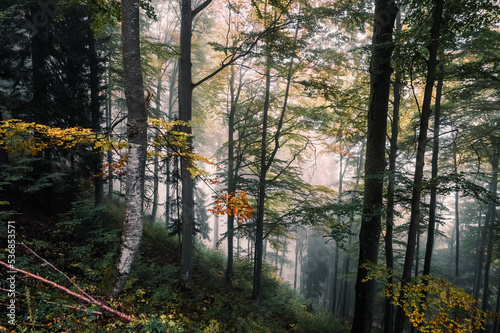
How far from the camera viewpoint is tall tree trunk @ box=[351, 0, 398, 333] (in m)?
5.45

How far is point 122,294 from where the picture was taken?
17.5 ft

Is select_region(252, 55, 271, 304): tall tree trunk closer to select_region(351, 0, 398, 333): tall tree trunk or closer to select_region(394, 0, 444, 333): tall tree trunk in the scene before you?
select_region(351, 0, 398, 333): tall tree trunk

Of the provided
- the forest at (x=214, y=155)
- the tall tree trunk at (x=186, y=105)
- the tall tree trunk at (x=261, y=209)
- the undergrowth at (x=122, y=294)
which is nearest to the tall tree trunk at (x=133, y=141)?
the forest at (x=214, y=155)

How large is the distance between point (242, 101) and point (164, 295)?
8964mm

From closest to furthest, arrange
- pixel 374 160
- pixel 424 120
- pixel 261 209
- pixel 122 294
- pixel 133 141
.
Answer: pixel 133 141 < pixel 424 120 < pixel 122 294 < pixel 374 160 < pixel 261 209

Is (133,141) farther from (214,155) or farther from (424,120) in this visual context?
(424,120)

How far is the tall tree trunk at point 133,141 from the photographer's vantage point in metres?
3.38

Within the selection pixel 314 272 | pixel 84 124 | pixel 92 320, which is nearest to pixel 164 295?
pixel 92 320

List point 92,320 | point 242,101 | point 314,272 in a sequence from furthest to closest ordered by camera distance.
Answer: point 314,272
point 242,101
point 92,320

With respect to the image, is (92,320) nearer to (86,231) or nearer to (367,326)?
(86,231)

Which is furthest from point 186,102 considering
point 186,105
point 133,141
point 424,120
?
point 424,120

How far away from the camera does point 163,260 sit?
396 inches

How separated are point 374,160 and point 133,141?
19.0 feet

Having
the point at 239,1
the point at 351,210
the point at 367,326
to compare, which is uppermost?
the point at 239,1
